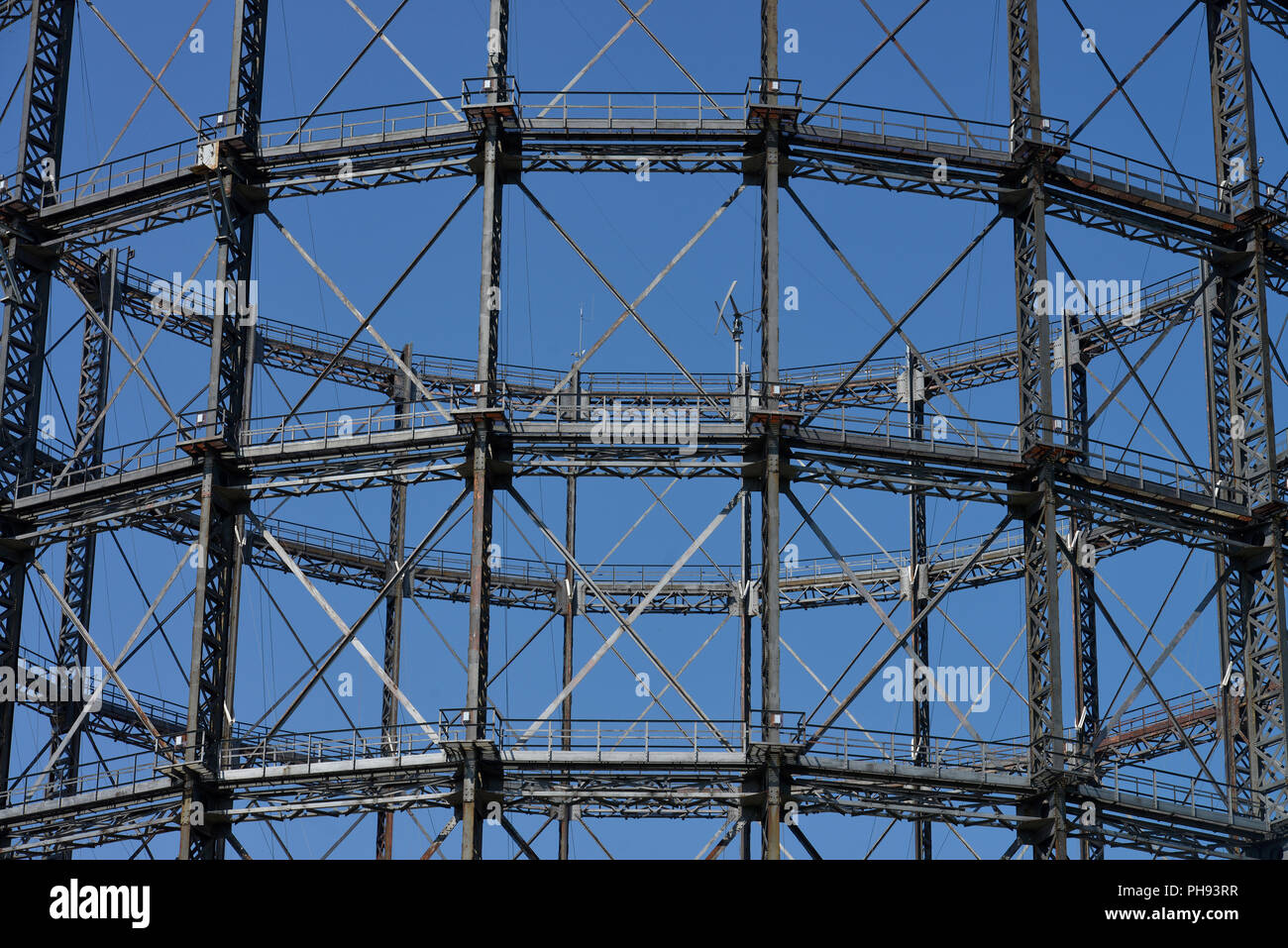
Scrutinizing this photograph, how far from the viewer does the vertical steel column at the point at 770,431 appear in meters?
34.7

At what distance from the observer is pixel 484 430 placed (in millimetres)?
36125

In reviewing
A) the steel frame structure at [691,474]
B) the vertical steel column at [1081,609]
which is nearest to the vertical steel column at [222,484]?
the steel frame structure at [691,474]

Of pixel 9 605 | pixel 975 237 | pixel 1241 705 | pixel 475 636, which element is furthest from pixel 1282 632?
pixel 9 605

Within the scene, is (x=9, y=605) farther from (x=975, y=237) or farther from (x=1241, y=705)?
(x=1241, y=705)

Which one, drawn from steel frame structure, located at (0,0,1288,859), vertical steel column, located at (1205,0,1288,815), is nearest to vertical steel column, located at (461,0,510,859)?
steel frame structure, located at (0,0,1288,859)

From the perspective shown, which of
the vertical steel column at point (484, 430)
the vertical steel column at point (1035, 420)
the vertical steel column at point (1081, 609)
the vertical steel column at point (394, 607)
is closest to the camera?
the vertical steel column at point (484, 430)

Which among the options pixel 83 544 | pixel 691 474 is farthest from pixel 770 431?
pixel 83 544

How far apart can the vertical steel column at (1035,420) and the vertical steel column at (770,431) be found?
5304 millimetres

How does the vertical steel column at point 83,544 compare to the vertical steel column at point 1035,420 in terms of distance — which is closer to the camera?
the vertical steel column at point 1035,420

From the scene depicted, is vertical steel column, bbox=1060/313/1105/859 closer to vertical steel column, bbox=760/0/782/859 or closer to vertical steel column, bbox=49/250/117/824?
vertical steel column, bbox=760/0/782/859

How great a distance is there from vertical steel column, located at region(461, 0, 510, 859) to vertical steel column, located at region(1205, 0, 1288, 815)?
1633 cm

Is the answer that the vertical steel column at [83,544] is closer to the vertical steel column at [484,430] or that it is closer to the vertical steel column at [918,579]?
the vertical steel column at [484,430]

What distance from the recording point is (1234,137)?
1699 inches
